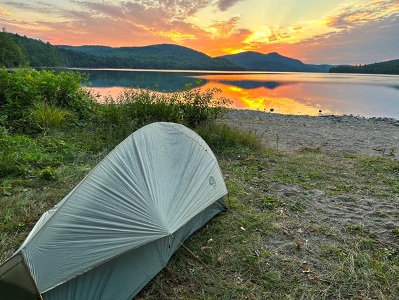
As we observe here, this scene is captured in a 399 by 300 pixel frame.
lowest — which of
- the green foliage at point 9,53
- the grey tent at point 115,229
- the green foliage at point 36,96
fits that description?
the grey tent at point 115,229

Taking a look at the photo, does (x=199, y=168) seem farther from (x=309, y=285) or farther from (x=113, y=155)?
(x=309, y=285)

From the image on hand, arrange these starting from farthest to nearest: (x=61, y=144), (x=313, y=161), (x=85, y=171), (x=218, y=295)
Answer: (x=313, y=161) → (x=61, y=144) → (x=85, y=171) → (x=218, y=295)

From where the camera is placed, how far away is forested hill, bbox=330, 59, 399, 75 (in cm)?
10031

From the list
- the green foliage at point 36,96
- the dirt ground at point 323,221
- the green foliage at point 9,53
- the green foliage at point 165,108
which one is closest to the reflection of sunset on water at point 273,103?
the green foliage at point 36,96

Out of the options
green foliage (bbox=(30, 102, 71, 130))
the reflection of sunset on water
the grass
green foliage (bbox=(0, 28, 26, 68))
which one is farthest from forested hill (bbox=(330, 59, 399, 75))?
green foliage (bbox=(30, 102, 71, 130))

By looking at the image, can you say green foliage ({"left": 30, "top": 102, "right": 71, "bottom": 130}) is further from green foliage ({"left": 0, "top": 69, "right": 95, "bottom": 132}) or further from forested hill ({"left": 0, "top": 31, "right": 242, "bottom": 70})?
forested hill ({"left": 0, "top": 31, "right": 242, "bottom": 70})

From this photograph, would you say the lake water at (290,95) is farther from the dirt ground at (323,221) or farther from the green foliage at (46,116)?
the dirt ground at (323,221)

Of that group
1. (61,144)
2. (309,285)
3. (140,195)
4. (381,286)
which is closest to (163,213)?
(140,195)

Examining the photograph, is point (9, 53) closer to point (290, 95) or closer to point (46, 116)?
point (290, 95)

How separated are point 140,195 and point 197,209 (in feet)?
2.89

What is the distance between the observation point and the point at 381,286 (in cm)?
284

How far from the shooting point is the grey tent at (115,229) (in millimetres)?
2205

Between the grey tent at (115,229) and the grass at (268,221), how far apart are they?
0.36m

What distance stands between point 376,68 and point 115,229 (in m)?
136
